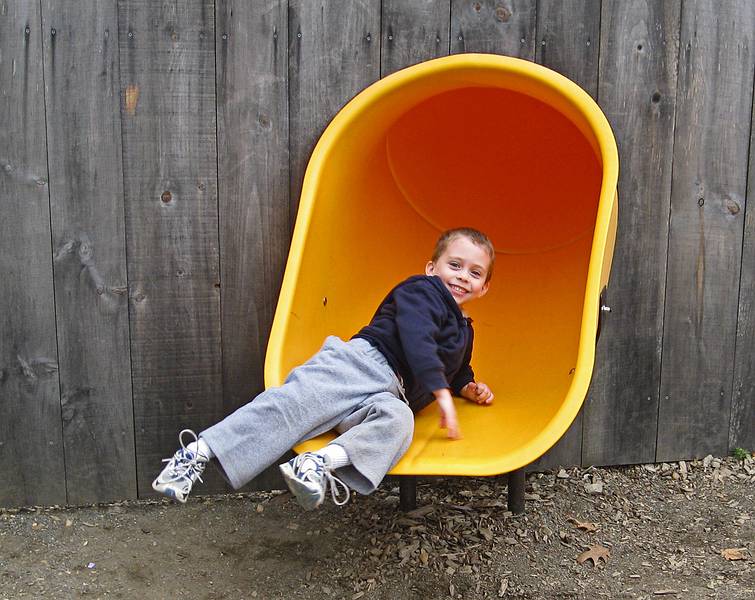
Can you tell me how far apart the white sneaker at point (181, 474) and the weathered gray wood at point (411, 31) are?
1.21 metres

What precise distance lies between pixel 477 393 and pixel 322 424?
0.58m

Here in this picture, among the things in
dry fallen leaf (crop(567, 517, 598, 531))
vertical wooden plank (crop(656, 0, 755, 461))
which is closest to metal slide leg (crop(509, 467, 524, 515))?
dry fallen leaf (crop(567, 517, 598, 531))

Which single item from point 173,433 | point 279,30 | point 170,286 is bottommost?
point 173,433

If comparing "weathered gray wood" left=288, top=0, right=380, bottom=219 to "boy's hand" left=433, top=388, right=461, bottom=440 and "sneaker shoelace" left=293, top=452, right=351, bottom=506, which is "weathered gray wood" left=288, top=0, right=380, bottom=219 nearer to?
"boy's hand" left=433, top=388, right=461, bottom=440

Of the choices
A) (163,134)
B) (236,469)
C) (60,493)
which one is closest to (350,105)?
(163,134)

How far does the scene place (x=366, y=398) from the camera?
191 cm

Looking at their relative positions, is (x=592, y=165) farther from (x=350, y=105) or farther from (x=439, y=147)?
(x=350, y=105)

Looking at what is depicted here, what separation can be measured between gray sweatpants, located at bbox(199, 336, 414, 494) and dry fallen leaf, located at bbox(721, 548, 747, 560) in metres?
1.00

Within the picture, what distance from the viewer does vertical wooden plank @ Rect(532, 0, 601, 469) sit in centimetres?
239

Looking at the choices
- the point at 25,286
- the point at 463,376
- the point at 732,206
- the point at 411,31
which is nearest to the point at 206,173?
the point at 25,286

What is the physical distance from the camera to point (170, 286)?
237cm

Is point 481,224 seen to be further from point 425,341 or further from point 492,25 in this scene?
point 425,341

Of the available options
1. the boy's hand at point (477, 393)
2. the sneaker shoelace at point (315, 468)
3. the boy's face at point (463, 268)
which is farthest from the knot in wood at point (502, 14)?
the sneaker shoelace at point (315, 468)

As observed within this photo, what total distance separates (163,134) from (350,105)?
52cm
